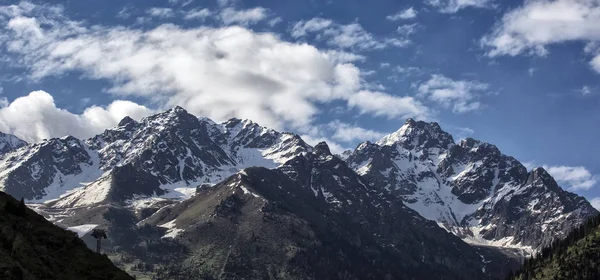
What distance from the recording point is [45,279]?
9700 cm

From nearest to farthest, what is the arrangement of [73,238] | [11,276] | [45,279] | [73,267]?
[11,276] < [45,279] < [73,267] < [73,238]

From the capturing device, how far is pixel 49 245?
111 m

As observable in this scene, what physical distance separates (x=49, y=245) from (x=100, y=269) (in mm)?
9375

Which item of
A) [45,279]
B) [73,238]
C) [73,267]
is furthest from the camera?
[73,238]

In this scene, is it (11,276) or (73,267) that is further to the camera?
(73,267)

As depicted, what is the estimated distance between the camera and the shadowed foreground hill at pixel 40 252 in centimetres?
9562

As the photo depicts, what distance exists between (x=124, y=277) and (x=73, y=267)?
Answer: 816cm

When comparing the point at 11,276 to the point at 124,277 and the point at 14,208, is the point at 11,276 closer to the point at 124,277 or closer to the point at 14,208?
the point at 124,277

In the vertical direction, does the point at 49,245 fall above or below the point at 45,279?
above

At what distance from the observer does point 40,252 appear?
105 meters

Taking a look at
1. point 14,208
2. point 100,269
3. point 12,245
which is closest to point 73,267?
point 100,269

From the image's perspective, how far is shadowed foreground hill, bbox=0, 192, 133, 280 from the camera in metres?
95.6

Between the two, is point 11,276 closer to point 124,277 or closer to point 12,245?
point 12,245

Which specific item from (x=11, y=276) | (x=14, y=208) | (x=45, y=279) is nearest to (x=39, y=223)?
(x=14, y=208)
